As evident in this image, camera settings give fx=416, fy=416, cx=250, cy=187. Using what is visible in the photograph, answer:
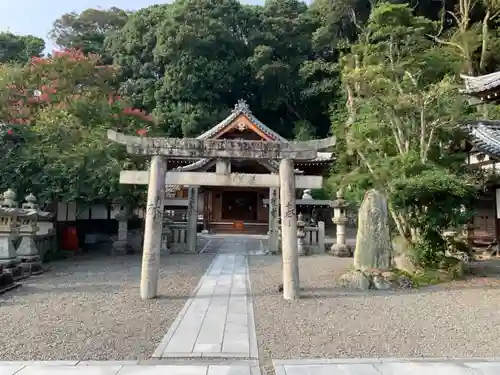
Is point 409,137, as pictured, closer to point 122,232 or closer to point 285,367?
point 285,367

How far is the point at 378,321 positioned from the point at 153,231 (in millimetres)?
4355

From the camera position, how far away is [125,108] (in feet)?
57.5

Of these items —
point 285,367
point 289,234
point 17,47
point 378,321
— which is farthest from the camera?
point 17,47

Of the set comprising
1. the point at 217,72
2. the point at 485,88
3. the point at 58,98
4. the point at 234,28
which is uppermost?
the point at 234,28

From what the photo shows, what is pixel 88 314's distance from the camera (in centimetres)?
672

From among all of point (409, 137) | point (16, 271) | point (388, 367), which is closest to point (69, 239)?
point (16, 271)

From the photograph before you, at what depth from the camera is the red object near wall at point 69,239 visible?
15.5 metres

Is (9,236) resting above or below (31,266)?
above

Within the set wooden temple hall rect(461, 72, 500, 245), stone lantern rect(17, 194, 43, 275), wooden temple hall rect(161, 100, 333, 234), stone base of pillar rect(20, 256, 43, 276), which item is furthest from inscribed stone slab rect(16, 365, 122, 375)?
wooden temple hall rect(161, 100, 333, 234)

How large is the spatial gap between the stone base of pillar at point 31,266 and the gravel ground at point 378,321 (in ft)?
19.3

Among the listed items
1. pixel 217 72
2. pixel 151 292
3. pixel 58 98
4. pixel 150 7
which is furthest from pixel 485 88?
pixel 150 7

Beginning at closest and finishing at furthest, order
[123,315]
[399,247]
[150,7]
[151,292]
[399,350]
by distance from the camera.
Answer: [399,350], [123,315], [151,292], [399,247], [150,7]

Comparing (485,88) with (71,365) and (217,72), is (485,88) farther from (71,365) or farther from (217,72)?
(217,72)

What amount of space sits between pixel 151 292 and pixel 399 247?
6776mm
